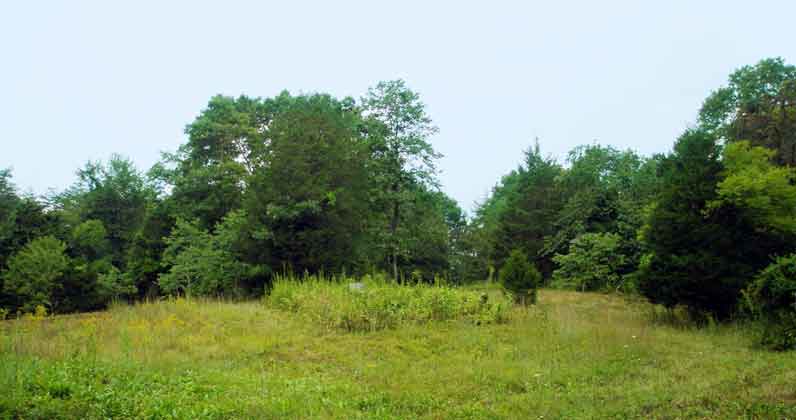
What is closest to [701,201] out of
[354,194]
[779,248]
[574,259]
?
[779,248]

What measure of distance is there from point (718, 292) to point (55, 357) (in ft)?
40.6

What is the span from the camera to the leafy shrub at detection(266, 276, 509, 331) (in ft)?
34.2

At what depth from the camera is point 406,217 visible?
2778 cm

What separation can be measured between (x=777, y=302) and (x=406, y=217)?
789 inches

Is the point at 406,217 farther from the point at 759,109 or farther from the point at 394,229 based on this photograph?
the point at 759,109

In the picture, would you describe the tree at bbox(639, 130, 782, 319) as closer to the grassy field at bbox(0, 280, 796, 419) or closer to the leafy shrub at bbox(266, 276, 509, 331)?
the grassy field at bbox(0, 280, 796, 419)

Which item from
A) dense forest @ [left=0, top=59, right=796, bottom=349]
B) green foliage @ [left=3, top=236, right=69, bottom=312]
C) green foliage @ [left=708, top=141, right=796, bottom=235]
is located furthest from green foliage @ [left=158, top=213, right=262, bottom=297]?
green foliage @ [left=708, top=141, right=796, bottom=235]

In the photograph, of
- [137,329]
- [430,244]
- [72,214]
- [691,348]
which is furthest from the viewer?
[72,214]

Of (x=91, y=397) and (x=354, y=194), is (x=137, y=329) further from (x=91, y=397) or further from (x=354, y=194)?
(x=354, y=194)

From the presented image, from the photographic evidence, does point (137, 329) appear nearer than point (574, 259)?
Yes

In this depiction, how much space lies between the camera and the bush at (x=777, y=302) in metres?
8.07

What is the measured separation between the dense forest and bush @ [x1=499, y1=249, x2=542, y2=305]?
17cm

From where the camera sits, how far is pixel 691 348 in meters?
8.38

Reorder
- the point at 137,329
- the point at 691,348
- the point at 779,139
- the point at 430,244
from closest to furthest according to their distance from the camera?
the point at 691,348 < the point at 137,329 < the point at 779,139 < the point at 430,244
